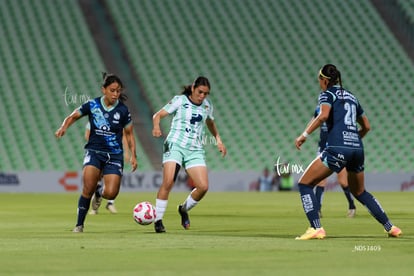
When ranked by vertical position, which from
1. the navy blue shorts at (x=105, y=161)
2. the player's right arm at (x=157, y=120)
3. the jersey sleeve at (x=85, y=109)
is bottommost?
the navy blue shorts at (x=105, y=161)

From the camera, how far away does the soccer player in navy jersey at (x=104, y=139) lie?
13.1 m

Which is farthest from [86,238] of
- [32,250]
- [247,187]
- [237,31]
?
[237,31]

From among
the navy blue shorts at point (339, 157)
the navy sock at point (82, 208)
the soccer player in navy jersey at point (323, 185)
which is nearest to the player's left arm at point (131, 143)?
the navy sock at point (82, 208)

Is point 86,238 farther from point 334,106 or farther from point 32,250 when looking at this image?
point 334,106

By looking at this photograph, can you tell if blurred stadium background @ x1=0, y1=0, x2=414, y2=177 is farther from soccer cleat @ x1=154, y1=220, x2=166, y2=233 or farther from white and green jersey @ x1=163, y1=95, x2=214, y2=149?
soccer cleat @ x1=154, y1=220, x2=166, y2=233

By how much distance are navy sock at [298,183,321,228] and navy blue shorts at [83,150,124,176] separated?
296 cm

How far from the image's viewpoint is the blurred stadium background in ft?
115

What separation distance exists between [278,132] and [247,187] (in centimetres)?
338

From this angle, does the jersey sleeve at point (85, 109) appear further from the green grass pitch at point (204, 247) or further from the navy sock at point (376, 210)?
the navy sock at point (376, 210)

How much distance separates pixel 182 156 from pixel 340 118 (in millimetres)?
2950

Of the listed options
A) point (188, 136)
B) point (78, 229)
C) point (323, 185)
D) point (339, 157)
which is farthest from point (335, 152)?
point (323, 185)

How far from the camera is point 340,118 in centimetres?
1159

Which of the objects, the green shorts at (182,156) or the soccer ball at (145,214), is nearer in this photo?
Answer: the soccer ball at (145,214)

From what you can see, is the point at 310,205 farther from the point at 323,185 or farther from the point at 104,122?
the point at 323,185
